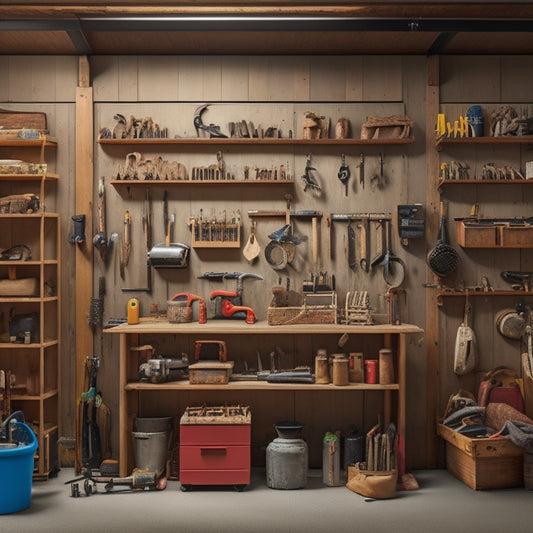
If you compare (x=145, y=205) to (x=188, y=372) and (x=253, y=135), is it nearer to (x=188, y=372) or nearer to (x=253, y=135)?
(x=253, y=135)

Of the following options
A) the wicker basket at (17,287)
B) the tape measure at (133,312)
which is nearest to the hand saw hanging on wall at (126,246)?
the tape measure at (133,312)

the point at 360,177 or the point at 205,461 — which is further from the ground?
the point at 360,177

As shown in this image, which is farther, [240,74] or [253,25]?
[240,74]

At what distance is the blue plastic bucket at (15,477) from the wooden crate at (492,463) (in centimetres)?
290

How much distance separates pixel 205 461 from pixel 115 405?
3.36 ft

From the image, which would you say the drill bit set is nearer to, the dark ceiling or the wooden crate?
the dark ceiling

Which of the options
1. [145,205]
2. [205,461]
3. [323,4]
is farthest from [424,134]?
[205,461]

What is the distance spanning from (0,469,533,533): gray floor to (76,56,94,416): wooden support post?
109 cm

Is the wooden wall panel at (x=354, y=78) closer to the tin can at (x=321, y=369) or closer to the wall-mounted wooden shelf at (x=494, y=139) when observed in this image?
the wall-mounted wooden shelf at (x=494, y=139)

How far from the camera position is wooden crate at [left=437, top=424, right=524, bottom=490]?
15.1 ft

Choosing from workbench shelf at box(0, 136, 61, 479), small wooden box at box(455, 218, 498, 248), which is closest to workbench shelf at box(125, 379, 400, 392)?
workbench shelf at box(0, 136, 61, 479)

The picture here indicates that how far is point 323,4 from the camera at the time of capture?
4621 millimetres

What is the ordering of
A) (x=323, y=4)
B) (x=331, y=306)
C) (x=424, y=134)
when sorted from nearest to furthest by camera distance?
(x=323, y=4)
(x=331, y=306)
(x=424, y=134)

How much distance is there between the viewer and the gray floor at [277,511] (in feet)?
13.1
